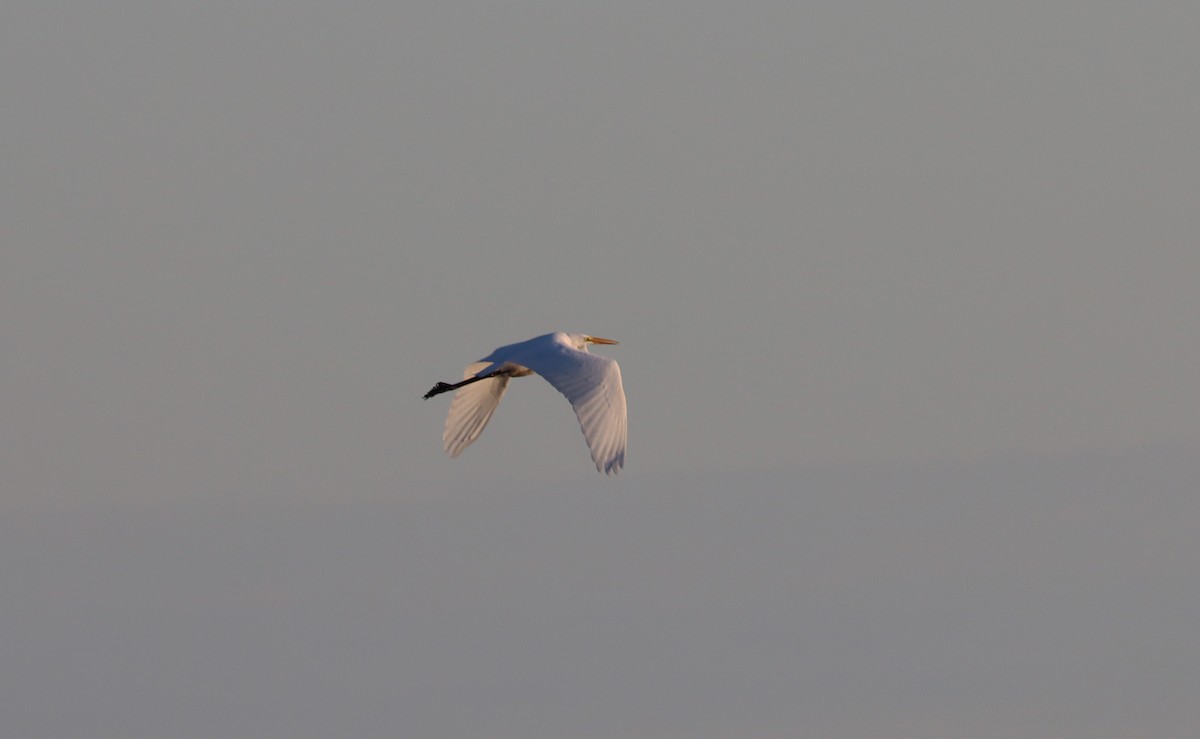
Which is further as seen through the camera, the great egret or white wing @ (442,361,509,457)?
white wing @ (442,361,509,457)

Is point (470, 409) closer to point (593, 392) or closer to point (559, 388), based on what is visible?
point (559, 388)

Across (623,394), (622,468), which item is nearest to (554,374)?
(623,394)

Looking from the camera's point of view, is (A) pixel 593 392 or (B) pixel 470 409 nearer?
(A) pixel 593 392

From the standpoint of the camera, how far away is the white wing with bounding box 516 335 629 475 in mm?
52344

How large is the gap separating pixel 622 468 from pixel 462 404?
15.5m

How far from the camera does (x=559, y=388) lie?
5619cm

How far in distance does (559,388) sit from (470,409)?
10.1m

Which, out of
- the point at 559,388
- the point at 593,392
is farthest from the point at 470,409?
the point at 593,392

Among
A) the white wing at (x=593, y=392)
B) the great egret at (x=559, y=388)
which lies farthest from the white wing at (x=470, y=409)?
the white wing at (x=593, y=392)

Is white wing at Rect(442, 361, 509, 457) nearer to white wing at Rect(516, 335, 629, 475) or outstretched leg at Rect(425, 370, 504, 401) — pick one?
outstretched leg at Rect(425, 370, 504, 401)

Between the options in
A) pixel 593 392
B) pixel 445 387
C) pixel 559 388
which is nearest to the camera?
pixel 593 392

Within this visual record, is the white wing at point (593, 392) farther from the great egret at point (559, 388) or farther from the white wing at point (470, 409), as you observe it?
the white wing at point (470, 409)

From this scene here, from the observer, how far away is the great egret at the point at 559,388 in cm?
5300

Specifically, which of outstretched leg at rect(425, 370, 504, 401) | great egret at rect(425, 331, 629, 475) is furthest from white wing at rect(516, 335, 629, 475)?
outstretched leg at rect(425, 370, 504, 401)
